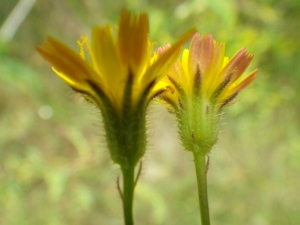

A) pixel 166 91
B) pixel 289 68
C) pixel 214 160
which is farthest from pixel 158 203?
pixel 166 91

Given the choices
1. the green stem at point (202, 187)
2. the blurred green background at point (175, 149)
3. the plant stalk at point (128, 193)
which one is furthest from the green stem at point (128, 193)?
the blurred green background at point (175, 149)

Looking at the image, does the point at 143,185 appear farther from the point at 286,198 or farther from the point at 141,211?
the point at 286,198

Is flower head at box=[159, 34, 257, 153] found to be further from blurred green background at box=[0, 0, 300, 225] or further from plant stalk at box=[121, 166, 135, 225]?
blurred green background at box=[0, 0, 300, 225]

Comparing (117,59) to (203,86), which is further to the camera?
(203,86)

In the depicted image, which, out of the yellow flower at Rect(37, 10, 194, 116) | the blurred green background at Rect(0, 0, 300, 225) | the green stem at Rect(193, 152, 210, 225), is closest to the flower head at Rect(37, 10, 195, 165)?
the yellow flower at Rect(37, 10, 194, 116)

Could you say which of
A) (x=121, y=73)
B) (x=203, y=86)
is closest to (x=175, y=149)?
(x=203, y=86)

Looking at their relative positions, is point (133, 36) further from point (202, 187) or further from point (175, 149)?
point (175, 149)

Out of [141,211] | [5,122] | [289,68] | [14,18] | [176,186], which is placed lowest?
[141,211]

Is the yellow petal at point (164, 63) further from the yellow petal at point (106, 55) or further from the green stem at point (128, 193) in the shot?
the green stem at point (128, 193)
